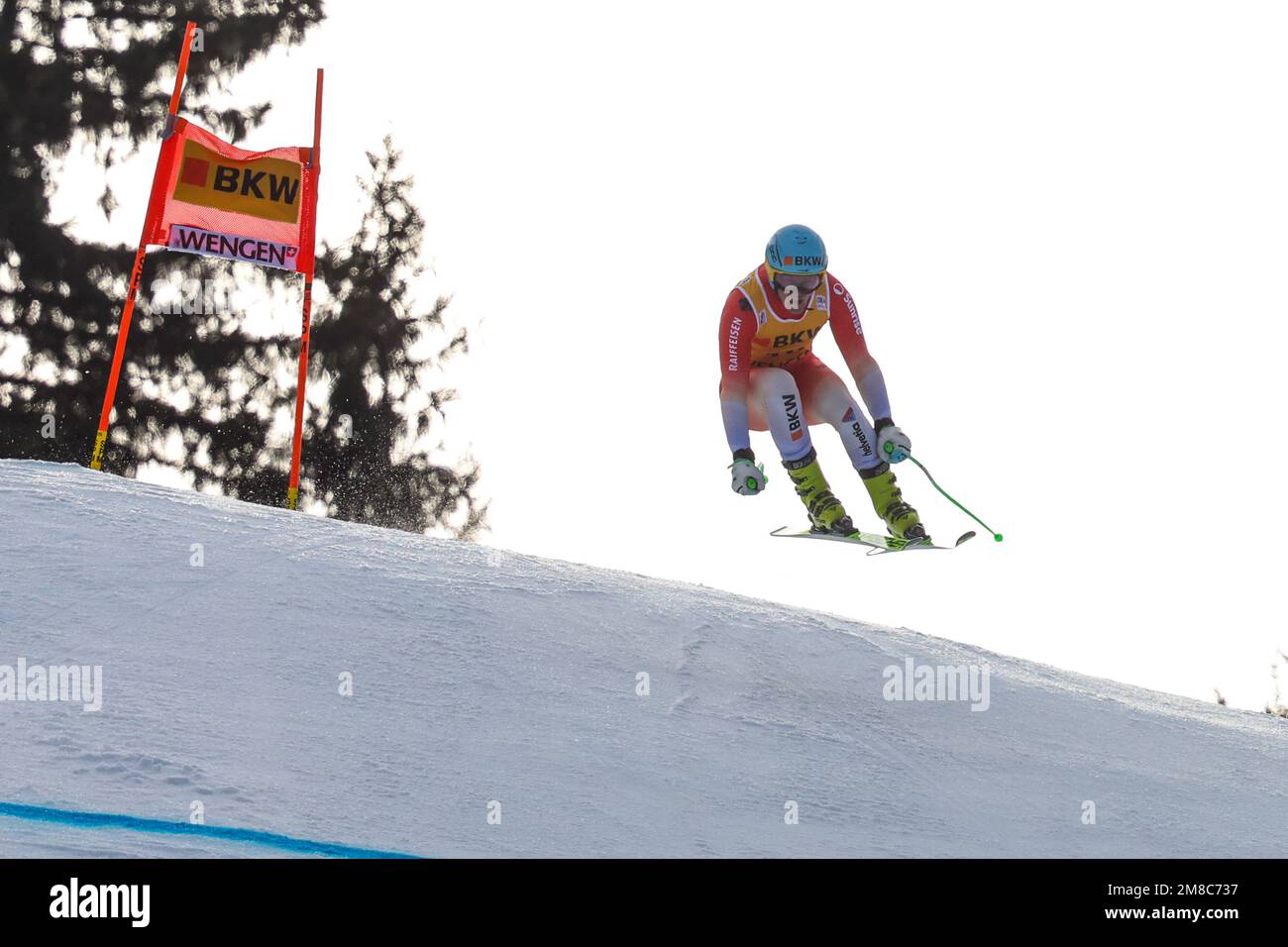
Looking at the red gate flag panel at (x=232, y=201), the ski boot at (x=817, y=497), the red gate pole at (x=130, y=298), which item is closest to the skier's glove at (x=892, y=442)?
the ski boot at (x=817, y=497)

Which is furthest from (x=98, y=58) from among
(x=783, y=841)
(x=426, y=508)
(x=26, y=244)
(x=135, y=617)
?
(x=783, y=841)

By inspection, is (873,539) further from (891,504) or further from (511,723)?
(511,723)

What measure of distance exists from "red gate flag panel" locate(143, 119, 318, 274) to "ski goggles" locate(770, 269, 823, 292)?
426 centimetres

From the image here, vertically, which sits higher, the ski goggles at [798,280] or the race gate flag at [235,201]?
the race gate flag at [235,201]

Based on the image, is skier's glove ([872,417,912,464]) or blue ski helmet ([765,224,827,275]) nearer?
blue ski helmet ([765,224,827,275])

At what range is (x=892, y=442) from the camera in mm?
7379

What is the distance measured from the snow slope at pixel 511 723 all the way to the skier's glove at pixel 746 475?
75 cm

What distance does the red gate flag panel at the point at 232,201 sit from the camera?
10.2m

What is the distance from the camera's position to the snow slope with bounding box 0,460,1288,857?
4969 mm

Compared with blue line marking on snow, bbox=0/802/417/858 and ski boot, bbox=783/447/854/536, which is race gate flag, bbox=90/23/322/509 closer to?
ski boot, bbox=783/447/854/536

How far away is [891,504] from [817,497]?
0.35 metres

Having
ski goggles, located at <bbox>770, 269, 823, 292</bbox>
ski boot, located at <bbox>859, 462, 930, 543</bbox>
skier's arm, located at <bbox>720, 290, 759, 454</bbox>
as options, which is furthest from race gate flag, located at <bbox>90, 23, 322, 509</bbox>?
ski boot, located at <bbox>859, 462, 930, 543</bbox>

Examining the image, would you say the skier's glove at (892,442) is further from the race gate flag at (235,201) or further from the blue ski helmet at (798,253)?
the race gate flag at (235,201)

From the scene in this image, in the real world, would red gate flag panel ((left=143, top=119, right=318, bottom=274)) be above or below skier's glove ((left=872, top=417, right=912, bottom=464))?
above
